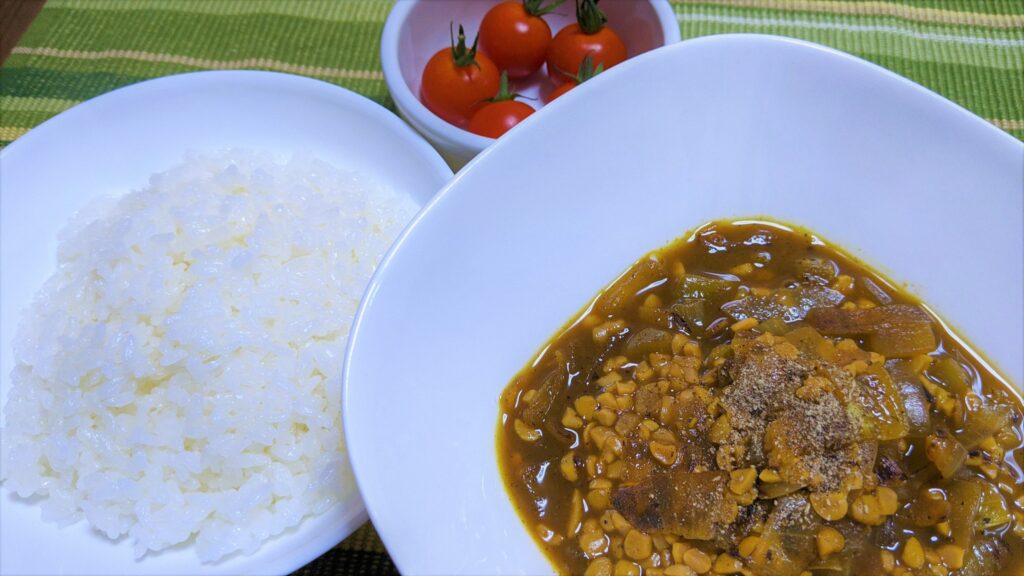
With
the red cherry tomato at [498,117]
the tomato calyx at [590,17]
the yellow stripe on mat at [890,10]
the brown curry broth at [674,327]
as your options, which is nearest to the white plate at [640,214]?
the brown curry broth at [674,327]

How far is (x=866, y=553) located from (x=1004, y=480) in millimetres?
400

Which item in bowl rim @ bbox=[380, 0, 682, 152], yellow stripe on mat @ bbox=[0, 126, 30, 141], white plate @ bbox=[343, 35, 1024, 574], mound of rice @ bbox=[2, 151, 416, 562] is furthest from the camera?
yellow stripe on mat @ bbox=[0, 126, 30, 141]

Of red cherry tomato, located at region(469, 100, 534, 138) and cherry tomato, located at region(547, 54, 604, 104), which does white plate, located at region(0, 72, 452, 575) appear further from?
cherry tomato, located at region(547, 54, 604, 104)

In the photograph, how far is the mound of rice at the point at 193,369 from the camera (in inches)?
81.0

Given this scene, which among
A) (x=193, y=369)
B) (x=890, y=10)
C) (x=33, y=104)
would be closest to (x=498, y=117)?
(x=193, y=369)

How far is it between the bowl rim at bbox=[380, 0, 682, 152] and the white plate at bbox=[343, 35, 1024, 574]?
0.54m

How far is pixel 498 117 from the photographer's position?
2.70 meters

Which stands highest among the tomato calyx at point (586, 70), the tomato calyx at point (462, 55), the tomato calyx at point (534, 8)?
the tomato calyx at point (534, 8)

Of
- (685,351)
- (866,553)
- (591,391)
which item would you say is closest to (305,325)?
(591,391)

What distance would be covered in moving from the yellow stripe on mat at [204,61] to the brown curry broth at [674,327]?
5.54ft

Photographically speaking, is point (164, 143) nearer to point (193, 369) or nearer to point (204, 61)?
point (204, 61)

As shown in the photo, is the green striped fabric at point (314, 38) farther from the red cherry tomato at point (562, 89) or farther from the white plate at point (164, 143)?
the red cherry tomato at point (562, 89)

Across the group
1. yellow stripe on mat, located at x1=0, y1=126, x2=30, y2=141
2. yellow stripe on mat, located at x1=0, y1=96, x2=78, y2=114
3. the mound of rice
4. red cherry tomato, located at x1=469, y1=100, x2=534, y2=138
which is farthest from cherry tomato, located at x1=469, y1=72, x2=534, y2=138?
yellow stripe on mat, located at x1=0, y1=126, x2=30, y2=141

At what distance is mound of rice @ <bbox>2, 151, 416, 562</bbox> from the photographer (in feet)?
6.75
